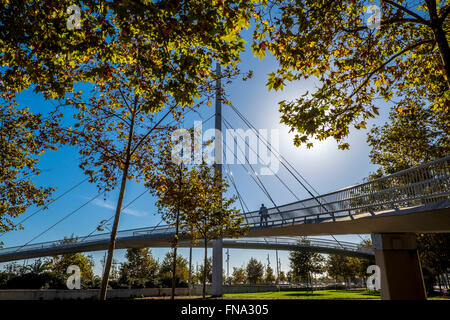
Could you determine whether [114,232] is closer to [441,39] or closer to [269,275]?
[441,39]

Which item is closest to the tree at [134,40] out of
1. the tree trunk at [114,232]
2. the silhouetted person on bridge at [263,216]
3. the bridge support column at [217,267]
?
the tree trunk at [114,232]

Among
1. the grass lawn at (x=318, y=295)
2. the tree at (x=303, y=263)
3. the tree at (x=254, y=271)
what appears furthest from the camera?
the tree at (x=254, y=271)

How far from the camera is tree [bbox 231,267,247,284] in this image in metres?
68.2

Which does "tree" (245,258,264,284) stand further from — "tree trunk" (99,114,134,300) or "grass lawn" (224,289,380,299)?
"tree trunk" (99,114,134,300)

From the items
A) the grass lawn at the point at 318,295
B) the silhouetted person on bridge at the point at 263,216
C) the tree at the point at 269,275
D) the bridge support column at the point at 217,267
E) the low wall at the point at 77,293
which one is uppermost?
the silhouetted person on bridge at the point at 263,216

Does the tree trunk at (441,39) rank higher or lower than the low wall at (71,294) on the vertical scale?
higher

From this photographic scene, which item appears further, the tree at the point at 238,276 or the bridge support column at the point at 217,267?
the tree at the point at 238,276

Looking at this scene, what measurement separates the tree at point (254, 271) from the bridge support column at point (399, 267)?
55.8 metres

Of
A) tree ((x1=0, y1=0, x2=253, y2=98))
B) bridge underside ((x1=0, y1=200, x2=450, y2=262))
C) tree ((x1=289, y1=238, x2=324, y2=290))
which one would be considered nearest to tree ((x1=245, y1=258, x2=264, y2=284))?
tree ((x1=289, y1=238, x2=324, y2=290))

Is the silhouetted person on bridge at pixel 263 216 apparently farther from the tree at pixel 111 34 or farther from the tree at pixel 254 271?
the tree at pixel 254 271

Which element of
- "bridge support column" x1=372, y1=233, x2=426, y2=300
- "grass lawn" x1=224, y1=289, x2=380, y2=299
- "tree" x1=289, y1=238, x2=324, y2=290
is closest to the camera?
"bridge support column" x1=372, y1=233, x2=426, y2=300

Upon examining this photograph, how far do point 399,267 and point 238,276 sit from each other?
62121 mm

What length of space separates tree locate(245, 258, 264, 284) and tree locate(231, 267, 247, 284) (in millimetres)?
3138

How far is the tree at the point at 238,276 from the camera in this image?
224 feet
